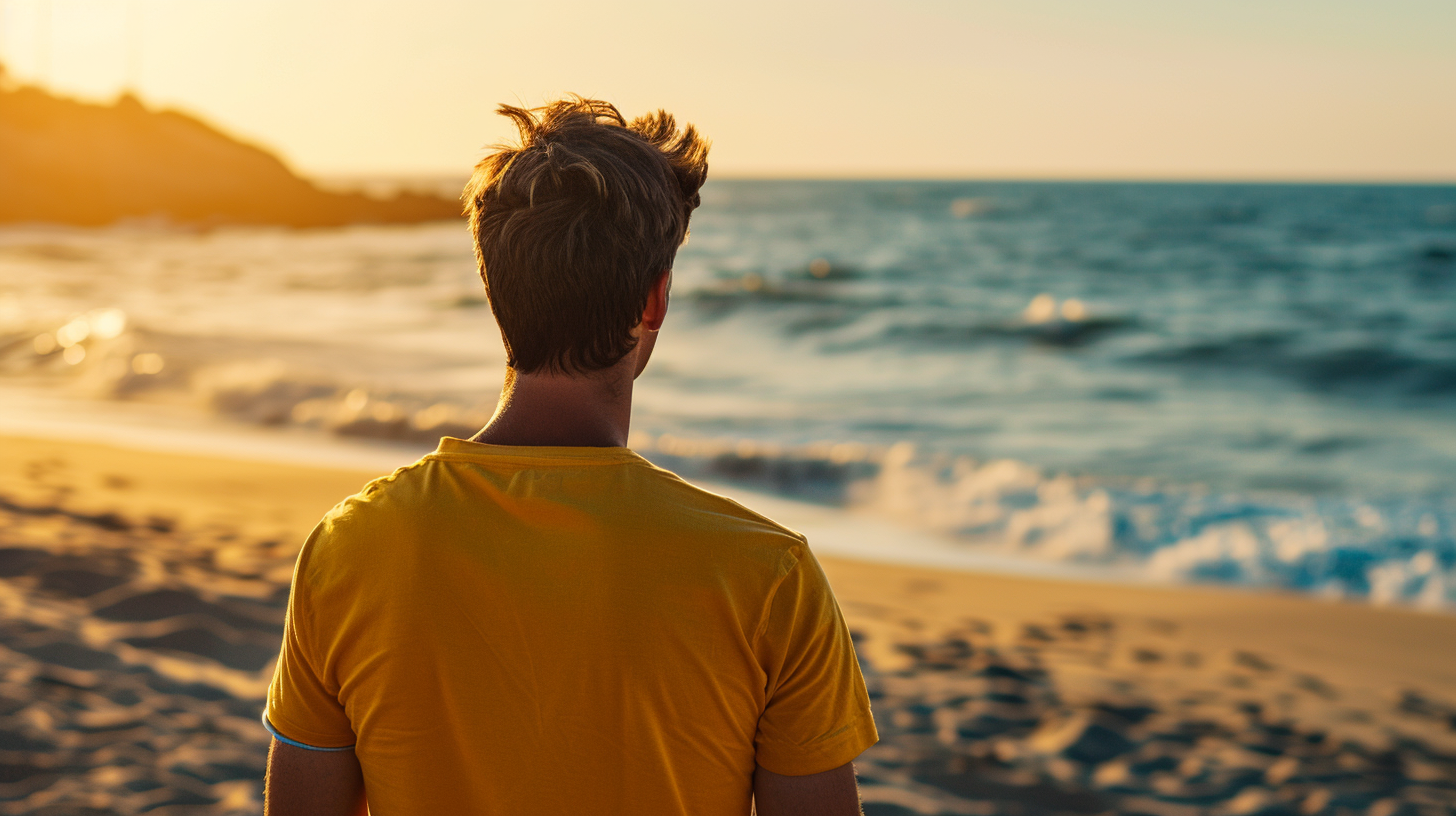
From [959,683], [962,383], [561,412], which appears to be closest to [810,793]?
[561,412]

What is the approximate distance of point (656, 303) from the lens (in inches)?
52.1

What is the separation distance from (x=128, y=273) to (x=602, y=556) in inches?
1125

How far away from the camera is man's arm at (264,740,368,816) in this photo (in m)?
1.39

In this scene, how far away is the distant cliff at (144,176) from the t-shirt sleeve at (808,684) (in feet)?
180

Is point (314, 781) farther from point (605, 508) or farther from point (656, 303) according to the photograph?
point (656, 303)

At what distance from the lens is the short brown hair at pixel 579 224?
1223 millimetres

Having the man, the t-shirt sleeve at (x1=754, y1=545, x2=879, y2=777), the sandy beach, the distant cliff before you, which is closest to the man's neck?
the man

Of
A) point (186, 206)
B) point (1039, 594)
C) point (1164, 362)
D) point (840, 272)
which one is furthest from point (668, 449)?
point (186, 206)

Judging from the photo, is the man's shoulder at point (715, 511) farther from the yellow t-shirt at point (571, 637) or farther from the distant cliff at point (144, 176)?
the distant cliff at point (144, 176)

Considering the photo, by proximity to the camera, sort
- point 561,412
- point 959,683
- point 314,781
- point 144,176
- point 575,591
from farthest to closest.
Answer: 1. point 144,176
2. point 959,683
3. point 314,781
4. point 561,412
5. point 575,591

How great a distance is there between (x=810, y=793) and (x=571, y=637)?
1.21 feet

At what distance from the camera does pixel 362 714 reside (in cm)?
131

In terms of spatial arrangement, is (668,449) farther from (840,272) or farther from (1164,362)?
(840,272)

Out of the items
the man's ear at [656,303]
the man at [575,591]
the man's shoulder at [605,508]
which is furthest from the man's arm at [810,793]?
the man's ear at [656,303]
